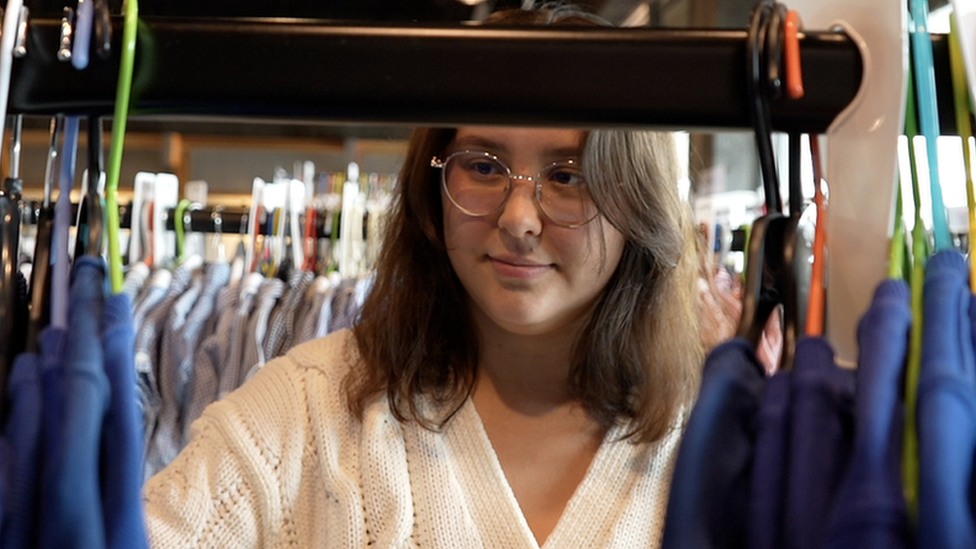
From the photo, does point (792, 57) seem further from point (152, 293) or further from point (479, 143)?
point (152, 293)

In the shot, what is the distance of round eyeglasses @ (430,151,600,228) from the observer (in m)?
0.87

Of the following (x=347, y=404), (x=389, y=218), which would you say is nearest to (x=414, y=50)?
(x=347, y=404)

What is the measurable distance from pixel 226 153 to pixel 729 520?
3954mm

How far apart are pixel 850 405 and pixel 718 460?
0.06 metres

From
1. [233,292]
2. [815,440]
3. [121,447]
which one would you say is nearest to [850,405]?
[815,440]

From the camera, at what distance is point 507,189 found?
0.88 metres

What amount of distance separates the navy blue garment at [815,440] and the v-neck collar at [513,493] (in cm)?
58

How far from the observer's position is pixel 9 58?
1.42ft

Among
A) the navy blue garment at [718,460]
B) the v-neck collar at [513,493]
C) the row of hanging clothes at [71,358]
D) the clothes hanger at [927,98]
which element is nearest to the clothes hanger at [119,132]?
the row of hanging clothes at [71,358]

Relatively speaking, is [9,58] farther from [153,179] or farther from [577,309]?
[153,179]

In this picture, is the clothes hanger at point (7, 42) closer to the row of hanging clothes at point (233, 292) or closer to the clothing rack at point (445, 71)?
the clothing rack at point (445, 71)

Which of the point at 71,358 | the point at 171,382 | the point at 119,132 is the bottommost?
the point at 171,382

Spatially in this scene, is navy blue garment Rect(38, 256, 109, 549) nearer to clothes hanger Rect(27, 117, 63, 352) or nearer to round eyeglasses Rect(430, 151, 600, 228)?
clothes hanger Rect(27, 117, 63, 352)

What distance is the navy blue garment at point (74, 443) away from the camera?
0.37m
